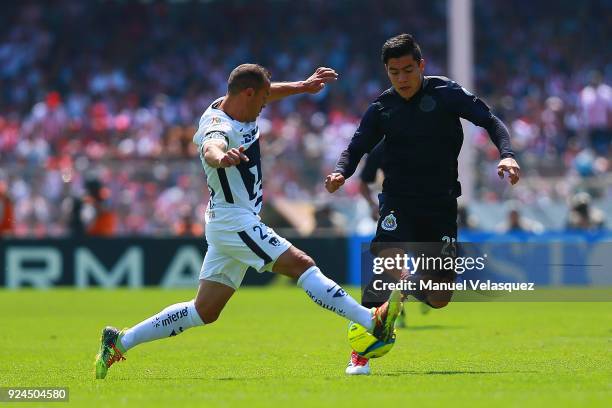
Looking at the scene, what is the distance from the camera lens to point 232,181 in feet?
30.6

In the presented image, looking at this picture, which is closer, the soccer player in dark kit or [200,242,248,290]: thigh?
[200,242,248,290]: thigh

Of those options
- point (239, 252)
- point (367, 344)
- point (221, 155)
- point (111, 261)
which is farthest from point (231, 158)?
point (111, 261)

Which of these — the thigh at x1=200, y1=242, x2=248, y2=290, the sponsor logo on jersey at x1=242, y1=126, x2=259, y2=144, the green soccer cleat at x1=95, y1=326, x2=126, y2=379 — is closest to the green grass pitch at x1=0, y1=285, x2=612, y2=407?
the green soccer cleat at x1=95, y1=326, x2=126, y2=379

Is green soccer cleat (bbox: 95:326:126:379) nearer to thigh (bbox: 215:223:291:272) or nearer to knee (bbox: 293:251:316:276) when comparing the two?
thigh (bbox: 215:223:291:272)

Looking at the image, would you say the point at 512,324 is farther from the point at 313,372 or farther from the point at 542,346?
the point at 313,372

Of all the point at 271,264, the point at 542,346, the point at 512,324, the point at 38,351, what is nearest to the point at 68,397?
the point at 271,264

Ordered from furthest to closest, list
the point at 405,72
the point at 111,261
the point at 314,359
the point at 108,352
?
the point at 111,261 < the point at 314,359 < the point at 405,72 < the point at 108,352

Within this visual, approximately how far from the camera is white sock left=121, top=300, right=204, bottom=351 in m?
9.52

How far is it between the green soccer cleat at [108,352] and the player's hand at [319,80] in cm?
251

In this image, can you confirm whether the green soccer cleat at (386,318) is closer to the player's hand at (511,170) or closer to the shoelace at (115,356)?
the player's hand at (511,170)

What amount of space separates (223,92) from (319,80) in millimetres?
22926

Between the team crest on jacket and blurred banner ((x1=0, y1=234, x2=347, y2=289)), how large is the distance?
1455 centimetres

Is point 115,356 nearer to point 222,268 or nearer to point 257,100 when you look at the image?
point 222,268

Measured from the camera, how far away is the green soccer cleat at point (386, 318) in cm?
923
